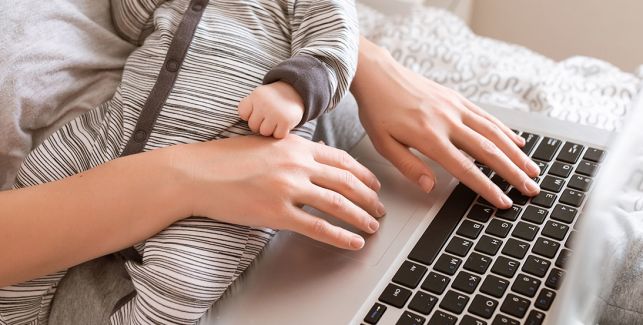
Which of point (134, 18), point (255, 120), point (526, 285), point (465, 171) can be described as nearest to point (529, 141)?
point (465, 171)

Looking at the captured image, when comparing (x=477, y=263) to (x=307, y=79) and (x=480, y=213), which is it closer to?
(x=480, y=213)

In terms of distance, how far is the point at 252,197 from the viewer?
691 millimetres

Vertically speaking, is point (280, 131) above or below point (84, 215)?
above

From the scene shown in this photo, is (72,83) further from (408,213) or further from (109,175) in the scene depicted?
(408,213)

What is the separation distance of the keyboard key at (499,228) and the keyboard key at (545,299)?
0.28 feet

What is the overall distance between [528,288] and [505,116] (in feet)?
0.99

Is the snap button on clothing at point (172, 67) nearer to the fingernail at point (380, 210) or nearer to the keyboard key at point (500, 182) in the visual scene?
the fingernail at point (380, 210)

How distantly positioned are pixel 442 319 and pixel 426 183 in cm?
18

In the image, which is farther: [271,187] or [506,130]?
[506,130]

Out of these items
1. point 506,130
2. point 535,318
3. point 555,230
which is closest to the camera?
point 535,318

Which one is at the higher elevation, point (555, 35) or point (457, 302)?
point (555, 35)

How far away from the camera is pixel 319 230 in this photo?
69cm

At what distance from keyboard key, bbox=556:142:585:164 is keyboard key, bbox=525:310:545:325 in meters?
0.24

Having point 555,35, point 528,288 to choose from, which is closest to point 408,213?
point 528,288
